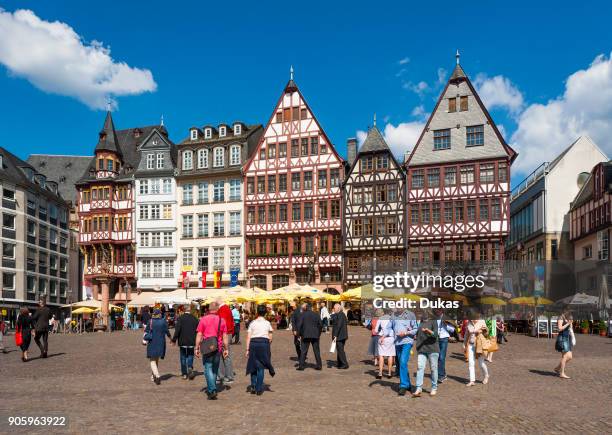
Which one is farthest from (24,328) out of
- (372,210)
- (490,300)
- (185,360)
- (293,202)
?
(293,202)

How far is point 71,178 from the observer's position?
70.4m

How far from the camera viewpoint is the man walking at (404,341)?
40.8 feet

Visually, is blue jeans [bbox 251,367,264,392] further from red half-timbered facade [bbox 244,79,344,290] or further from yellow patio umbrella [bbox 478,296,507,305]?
red half-timbered facade [bbox 244,79,344,290]

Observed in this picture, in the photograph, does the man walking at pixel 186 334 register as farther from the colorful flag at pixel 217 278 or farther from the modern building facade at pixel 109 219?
the modern building facade at pixel 109 219

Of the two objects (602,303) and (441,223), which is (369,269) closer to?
(441,223)

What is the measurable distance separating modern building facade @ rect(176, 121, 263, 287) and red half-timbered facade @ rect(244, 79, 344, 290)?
128 cm

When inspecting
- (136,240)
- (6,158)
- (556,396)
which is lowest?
(556,396)

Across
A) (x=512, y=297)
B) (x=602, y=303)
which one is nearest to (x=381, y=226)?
(x=512, y=297)

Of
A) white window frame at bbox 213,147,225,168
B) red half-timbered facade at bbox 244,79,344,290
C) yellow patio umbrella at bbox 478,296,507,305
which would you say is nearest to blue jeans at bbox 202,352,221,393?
yellow patio umbrella at bbox 478,296,507,305

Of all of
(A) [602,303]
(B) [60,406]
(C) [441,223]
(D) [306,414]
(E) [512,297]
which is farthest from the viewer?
(C) [441,223]

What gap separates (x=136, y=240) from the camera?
2098 inches

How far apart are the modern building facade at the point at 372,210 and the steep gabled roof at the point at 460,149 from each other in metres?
1.91

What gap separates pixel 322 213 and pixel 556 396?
119 ft

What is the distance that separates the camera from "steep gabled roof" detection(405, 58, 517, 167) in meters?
44.6
